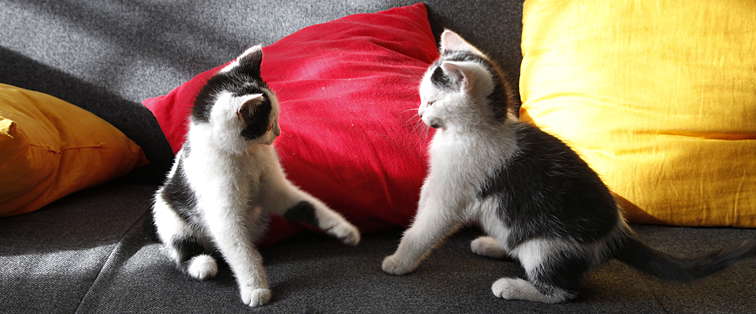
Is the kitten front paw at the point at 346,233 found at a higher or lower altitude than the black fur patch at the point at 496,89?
lower

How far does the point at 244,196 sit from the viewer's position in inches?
33.2

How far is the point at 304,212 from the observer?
2.93ft

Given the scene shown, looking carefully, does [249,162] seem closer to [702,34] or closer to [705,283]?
[705,283]

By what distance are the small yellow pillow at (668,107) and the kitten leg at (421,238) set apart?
407 millimetres

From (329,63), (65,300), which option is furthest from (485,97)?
(65,300)

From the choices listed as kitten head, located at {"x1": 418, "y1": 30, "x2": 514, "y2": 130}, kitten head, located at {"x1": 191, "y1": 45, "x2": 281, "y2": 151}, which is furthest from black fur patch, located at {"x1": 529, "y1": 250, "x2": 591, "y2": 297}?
kitten head, located at {"x1": 191, "y1": 45, "x2": 281, "y2": 151}

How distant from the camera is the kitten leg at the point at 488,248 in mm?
956

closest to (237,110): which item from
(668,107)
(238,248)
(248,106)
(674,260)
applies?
(248,106)

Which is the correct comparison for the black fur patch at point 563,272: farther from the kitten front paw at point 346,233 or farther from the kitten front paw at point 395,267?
the kitten front paw at point 346,233

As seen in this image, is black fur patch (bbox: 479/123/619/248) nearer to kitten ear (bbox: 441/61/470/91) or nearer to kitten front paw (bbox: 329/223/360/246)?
kitten ear (bbox: 441/61/470/91)

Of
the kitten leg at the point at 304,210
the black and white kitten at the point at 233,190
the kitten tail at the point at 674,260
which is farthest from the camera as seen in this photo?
the kitten leg at the point at 304,210

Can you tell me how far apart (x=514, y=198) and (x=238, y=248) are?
57 centimetres

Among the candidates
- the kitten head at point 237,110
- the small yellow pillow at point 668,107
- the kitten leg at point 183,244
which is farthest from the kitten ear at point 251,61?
the small yellow pillow at point 668,107

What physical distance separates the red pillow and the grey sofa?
0.13 metres
